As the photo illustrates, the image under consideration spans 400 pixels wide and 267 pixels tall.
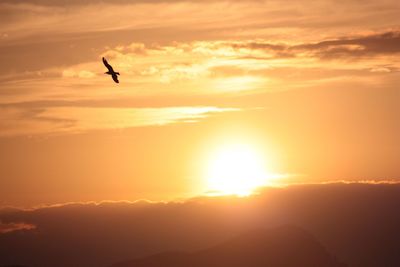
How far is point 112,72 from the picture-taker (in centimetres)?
17225
